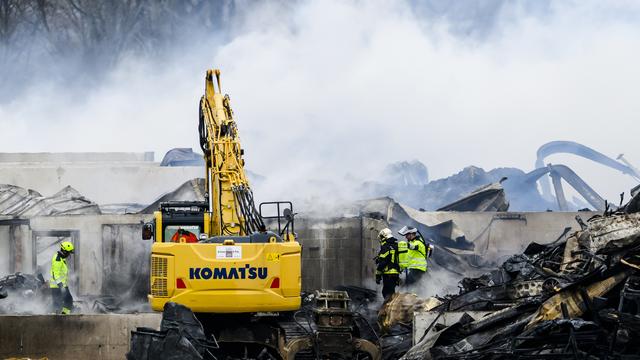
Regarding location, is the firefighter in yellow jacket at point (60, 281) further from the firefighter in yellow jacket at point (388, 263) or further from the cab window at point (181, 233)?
the firefighter in yellow jacket at point (388, 263)

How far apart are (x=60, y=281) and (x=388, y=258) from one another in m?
4.95

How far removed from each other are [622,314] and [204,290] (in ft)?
15.9

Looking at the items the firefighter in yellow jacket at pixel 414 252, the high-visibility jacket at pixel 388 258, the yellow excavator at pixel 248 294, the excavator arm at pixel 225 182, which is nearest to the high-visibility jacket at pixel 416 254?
the firefighter in yellow jacket at pixel 414 252

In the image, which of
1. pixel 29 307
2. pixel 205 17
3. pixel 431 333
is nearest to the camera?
pixel 431 333

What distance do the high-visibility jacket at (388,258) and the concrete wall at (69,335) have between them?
3346 millimetres

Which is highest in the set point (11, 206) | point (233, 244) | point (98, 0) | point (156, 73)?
point (98, 0)

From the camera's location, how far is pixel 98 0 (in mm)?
41125

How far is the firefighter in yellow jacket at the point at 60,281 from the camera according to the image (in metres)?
15.5

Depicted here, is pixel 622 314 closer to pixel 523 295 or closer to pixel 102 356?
pixel 523 295

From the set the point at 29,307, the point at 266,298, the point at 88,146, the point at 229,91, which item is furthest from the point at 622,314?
the point at 88,146

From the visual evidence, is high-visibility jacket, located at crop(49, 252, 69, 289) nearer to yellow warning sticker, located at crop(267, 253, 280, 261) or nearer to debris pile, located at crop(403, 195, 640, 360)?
yellow warning sticker, located at crop(267, 253, 280, 261)

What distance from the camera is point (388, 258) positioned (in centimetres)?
1493

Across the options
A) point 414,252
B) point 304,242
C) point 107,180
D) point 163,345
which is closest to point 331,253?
point 304,242

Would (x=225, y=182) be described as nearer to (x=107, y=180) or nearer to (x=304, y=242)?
(x=304, y=242)
